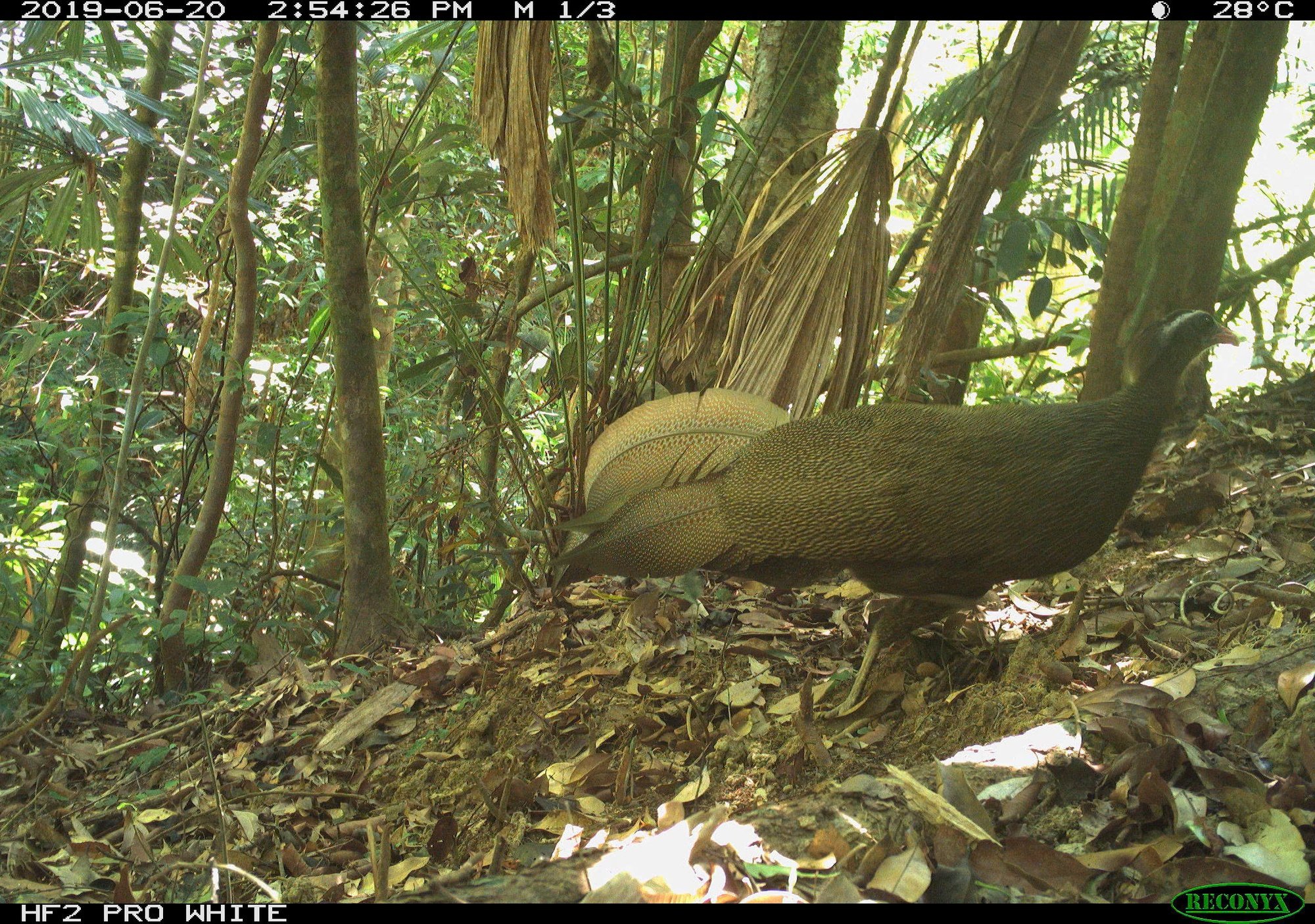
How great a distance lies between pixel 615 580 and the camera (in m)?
2.98

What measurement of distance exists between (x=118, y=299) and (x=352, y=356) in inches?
50.1

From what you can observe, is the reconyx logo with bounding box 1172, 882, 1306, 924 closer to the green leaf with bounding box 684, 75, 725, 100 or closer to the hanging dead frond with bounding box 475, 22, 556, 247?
the hanging dead frond with bounding box 475, 22, 556, 247

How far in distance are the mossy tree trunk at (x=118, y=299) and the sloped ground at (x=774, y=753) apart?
69 cm

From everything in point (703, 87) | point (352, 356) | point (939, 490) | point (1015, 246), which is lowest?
point (939, 490)

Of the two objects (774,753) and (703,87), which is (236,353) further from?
(774,753)

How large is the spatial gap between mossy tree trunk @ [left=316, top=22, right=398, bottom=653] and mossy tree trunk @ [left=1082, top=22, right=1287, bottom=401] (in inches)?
95.0

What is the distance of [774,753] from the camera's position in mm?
2029

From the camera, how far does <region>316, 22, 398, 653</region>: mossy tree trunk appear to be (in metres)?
2.71

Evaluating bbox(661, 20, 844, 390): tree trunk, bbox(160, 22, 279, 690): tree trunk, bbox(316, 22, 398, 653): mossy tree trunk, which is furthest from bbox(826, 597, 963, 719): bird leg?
bbox(160, 22, 279, 690): tree trunk

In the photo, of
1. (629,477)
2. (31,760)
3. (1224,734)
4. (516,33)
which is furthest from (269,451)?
(1224,734)

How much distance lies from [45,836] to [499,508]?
1481 mm
